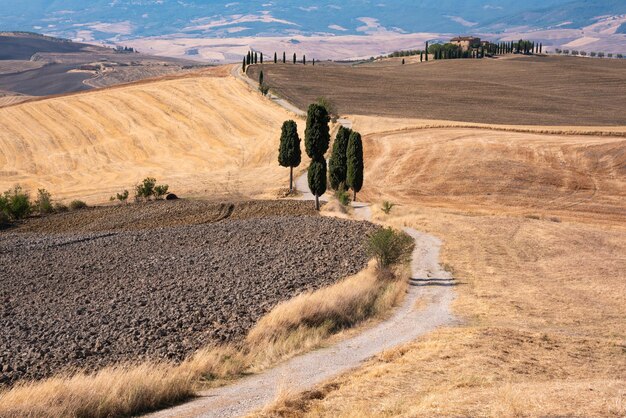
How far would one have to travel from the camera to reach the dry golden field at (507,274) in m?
16.6

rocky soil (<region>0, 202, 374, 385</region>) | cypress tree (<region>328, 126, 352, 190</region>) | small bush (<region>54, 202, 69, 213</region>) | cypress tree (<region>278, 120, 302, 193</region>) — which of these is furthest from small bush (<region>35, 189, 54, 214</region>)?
cypress tree (<region>328, 126, 352, 190</region>)

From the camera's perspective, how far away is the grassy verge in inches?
652

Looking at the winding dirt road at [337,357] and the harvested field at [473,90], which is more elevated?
the harvested field at [473,90]

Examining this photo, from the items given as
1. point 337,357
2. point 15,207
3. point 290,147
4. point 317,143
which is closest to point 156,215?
point 15,207

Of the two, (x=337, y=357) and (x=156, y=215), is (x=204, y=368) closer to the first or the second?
(x=337, y=357)

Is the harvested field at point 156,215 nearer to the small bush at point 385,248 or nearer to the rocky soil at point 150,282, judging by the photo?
the rocky soil at point 150,282

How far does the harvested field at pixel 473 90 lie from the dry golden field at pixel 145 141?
502 inches

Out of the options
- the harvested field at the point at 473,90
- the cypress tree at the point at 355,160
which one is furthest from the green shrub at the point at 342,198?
the harvested field at the point at 473,90

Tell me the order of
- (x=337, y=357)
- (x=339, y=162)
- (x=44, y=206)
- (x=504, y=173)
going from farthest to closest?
(x=504, y=173), (x=339, y=162), (x=44, y=206), (x=337, y=357)

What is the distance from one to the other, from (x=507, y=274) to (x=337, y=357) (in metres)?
15.4

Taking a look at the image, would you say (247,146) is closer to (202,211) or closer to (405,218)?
(202,211)

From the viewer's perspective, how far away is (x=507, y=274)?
34.8 m

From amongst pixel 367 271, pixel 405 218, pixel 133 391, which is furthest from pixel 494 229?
pixel 133 391

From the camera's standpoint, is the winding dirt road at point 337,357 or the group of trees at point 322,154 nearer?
the winding dirt road at point 337,357
